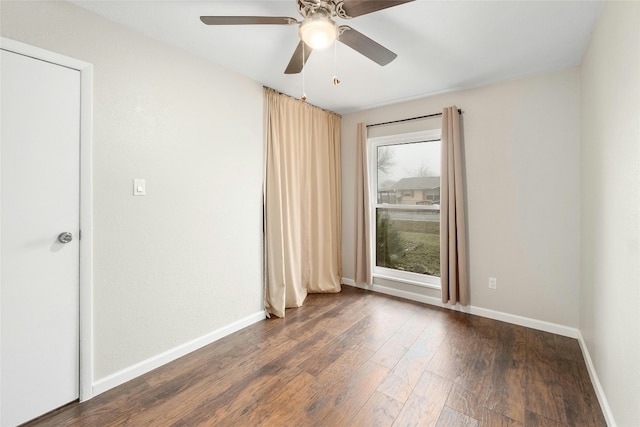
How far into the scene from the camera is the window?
3399 mm

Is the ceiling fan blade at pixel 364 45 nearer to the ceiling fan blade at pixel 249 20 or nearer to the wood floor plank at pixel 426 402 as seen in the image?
the ceiling fan blade at pixel 249 20

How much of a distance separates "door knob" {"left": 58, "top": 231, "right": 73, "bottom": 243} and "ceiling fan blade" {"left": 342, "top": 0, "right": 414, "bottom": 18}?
2.05 meters

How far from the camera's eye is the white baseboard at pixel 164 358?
187cm

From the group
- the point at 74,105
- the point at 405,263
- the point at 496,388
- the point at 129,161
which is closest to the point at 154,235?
the point at 129,161

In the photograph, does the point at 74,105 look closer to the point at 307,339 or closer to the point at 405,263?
Result: the point at 307,339

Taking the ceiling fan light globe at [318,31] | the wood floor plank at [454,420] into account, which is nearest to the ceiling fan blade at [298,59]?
the ceiling fan light globe at [318,31]

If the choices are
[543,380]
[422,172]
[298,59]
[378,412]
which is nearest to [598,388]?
[543,380]

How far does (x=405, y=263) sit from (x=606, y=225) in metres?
2.14

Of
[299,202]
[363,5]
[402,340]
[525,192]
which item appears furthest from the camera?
[299,202]

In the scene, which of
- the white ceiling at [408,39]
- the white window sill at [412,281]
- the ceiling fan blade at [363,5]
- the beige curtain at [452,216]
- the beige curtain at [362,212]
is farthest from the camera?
the beige curtain at [362,212]

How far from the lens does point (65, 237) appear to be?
1695mm

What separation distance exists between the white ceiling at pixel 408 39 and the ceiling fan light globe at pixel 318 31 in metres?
0.39

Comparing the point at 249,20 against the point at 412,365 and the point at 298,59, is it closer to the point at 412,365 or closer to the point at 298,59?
the point at 298,59

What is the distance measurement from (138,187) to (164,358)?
1313 mm
